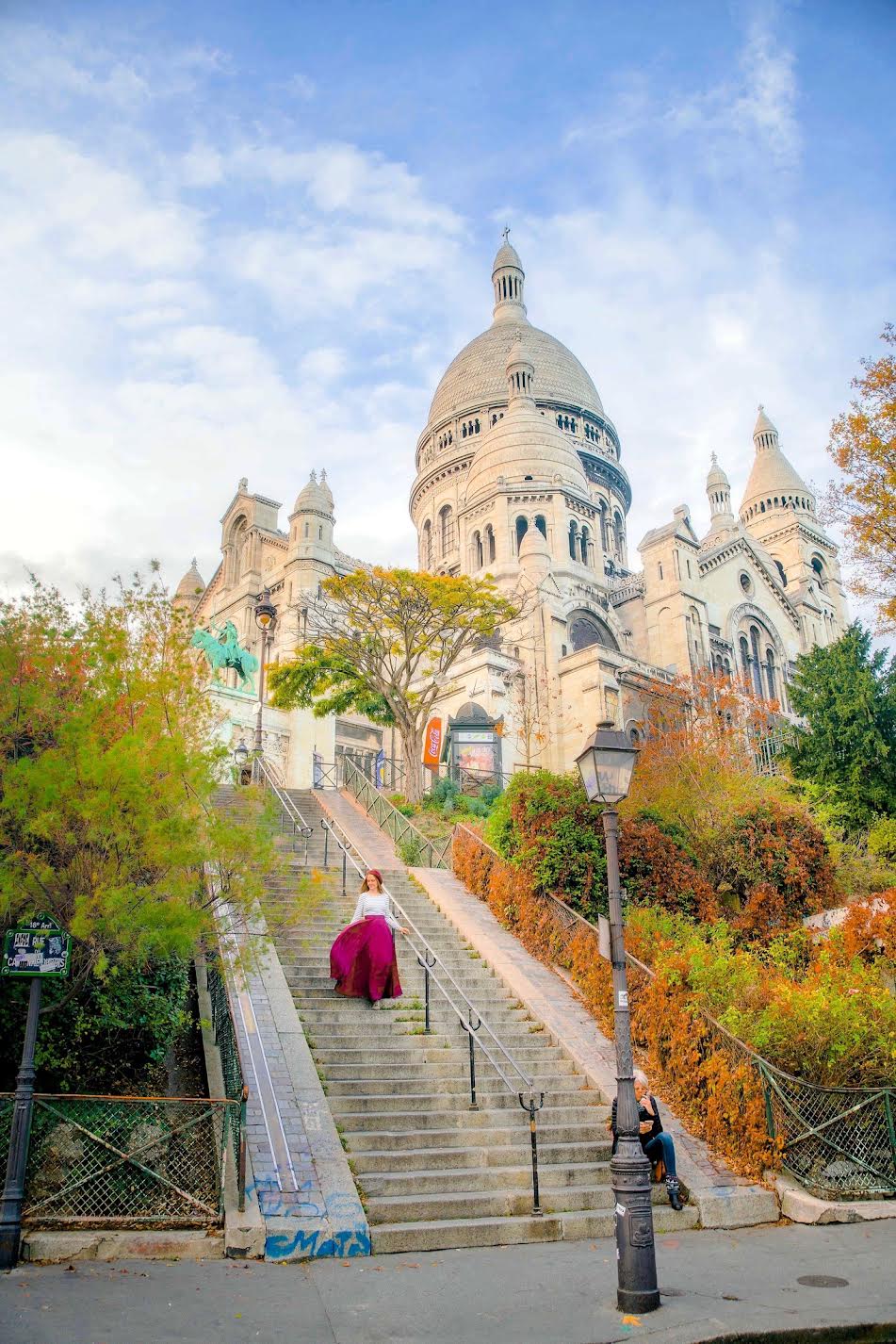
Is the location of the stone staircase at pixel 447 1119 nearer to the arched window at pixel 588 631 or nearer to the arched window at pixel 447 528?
the arched window at pixel 588 631

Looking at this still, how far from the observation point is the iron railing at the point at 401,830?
19594 millimetres

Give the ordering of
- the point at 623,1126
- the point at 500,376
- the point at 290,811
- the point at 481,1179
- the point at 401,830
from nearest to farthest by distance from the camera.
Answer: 1. the point at 623,1126
2. the point at 481,1179
3. the point at 401,830
4. the point at 290,811
5. the point at 500,376

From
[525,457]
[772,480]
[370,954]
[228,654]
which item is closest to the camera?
[370,954]

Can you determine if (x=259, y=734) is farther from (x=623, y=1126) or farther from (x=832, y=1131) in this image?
(x=623, y=1126)

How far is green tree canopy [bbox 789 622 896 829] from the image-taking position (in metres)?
25.3

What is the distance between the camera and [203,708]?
1113 centimetres

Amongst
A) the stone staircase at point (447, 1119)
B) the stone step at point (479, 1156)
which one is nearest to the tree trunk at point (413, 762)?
the stone staircase at point (447, 1119)

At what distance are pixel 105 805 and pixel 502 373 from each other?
2562 inches

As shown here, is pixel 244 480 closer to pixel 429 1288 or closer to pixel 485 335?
pixel 485 335

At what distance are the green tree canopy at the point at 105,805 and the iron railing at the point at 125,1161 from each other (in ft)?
3.84

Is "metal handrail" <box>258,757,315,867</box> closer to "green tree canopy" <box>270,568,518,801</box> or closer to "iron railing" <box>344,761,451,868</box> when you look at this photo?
"iron railing" <box>344,761,451,868</box>

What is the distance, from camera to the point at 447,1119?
10.0 m

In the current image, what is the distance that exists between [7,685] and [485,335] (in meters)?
70.5

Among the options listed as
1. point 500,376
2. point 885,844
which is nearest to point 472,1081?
point 885,844
